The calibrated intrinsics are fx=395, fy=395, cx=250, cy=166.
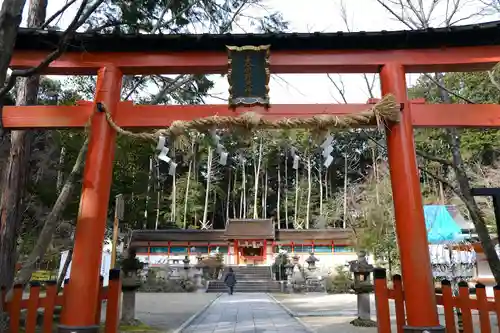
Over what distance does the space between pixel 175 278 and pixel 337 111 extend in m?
22.3

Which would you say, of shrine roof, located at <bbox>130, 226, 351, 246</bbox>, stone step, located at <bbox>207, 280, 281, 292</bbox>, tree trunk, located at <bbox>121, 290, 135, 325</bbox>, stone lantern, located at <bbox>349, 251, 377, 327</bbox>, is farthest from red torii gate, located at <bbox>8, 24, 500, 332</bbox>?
shrine roof, located at <bbox>130, 226, 351, 246</bbox>

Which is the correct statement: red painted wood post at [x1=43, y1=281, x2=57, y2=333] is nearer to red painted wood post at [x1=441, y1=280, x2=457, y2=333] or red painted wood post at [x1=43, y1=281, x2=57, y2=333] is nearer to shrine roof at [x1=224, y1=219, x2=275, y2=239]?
red painted wood post at [x1=441, y1=280, x2=457, y2=333]

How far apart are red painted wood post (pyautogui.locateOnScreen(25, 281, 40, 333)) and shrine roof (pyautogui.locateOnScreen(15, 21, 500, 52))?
10.2 feet

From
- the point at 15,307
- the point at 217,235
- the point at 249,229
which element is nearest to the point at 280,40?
the point at 15,307

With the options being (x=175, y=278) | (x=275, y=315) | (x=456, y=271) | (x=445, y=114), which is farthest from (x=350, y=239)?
(x=445, y=114)

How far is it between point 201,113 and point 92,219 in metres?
1.92

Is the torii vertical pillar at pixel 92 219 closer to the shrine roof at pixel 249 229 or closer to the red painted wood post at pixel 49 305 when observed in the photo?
the red painted wood post at pixel 49 305

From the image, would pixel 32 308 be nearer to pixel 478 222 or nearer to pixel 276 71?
pixel 276 71

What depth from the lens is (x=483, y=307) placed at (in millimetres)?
4715

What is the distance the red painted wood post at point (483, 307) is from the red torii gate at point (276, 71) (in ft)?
2.19

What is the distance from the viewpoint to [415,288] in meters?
4.70

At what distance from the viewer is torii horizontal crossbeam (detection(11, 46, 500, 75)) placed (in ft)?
17.7

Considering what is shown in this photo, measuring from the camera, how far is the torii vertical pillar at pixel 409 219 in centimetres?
466

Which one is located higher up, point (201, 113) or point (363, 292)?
point (201, 113)
